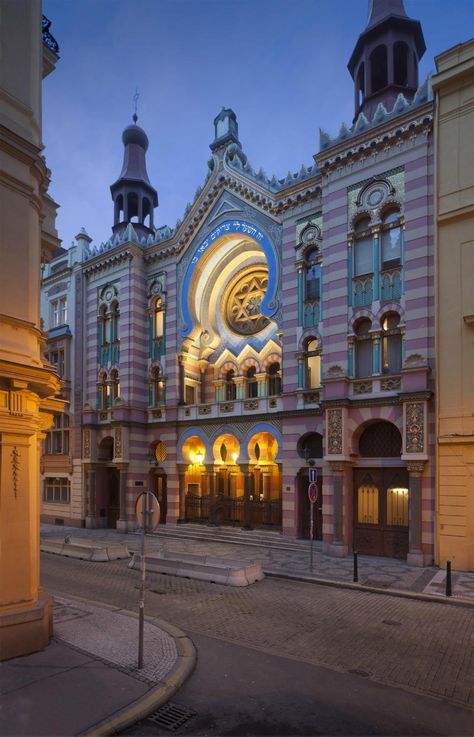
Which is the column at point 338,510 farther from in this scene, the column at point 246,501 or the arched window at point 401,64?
the arched window at point 401,64

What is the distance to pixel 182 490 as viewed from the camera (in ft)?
86.9

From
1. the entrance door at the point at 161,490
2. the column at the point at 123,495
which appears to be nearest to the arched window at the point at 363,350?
the entrance door at the point at 161,490

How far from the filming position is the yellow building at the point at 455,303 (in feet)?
55.3

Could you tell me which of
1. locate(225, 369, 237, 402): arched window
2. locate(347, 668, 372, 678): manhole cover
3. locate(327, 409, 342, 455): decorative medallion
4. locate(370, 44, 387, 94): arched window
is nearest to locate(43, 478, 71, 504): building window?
locate(225, 369, 237, 402): arched window

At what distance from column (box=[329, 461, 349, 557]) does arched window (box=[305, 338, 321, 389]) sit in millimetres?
3995

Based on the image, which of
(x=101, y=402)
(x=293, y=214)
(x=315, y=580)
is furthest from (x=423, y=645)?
(x=101, y=402)

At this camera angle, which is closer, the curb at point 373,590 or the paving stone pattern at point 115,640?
the paving stone pattern at point 115,640

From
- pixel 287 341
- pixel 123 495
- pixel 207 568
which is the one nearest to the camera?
pixel 207 568

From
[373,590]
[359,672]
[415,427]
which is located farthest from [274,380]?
[359,672]

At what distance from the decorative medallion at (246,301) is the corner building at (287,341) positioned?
9cm

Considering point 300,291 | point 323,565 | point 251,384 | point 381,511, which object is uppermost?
point 300,291

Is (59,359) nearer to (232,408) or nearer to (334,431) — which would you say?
(232,408)

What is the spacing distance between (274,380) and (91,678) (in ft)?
59.3

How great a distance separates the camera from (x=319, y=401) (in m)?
21.5
